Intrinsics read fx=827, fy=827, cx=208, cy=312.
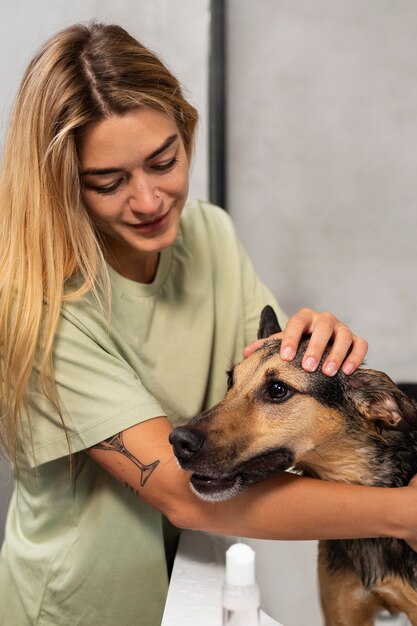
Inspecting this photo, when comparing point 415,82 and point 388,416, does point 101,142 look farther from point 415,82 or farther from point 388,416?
point 415,82

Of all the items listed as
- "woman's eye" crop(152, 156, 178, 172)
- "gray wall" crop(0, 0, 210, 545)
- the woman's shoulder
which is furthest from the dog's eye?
"gray wall" crop(0, 0, 210, 545)

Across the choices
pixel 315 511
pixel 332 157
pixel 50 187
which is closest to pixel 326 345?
pixel 315 511

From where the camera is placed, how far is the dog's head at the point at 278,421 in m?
1.23

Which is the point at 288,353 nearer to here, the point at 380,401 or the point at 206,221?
the point at 380,401

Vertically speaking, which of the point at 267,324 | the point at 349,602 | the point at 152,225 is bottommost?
the point at 349,602

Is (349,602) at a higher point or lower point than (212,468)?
lower

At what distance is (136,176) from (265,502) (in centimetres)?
58

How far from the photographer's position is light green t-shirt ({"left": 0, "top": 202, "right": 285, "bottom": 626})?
1.40m

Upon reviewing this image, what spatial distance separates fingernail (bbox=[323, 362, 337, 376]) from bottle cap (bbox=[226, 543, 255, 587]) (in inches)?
19.3

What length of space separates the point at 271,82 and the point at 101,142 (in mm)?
1384

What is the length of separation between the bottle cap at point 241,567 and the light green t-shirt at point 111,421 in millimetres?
491

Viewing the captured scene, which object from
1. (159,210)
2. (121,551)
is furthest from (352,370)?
(121,551)

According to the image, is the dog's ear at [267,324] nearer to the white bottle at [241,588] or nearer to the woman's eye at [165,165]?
the woman's eye at [165,165]

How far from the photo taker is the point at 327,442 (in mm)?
1373
